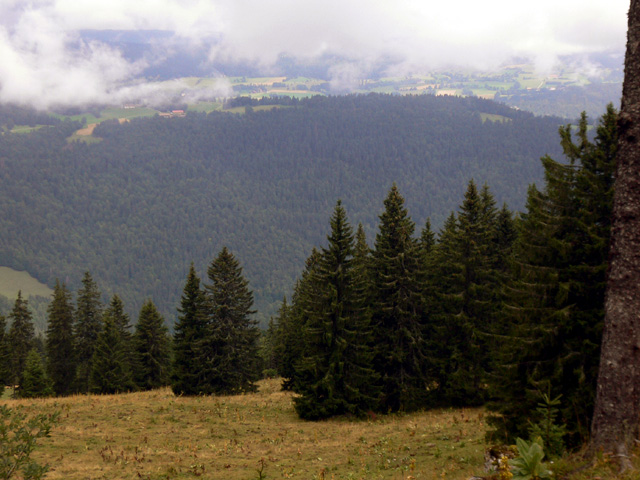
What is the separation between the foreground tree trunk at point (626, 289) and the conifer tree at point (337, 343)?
641 inches

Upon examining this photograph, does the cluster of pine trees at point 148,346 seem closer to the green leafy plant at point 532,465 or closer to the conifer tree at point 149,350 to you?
the conifer tree at point 149,350

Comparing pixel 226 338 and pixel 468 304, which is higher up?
pixel 468 304

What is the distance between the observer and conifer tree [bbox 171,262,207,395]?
33750 millimetres


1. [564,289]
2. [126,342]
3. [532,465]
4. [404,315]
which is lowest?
[126,342]

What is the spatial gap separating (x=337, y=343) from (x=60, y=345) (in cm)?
4344

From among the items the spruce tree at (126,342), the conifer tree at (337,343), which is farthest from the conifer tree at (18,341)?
the conifer tree at (337,343)

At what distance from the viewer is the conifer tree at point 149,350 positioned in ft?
151

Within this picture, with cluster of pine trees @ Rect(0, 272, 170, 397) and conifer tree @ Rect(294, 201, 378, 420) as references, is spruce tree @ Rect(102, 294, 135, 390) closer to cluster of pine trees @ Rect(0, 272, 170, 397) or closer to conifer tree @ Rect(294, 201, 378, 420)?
cluster of pine trees @ Rect(0, 272, 170, 397)

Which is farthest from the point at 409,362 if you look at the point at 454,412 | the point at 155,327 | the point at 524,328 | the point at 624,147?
the point at 155,327

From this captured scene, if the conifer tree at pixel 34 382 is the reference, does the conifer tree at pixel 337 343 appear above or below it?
above

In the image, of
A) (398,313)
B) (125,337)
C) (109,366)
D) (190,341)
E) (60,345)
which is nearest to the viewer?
(398,313)

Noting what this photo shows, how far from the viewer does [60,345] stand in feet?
178

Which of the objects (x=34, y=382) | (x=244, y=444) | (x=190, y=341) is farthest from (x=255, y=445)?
(x=34, y=382)

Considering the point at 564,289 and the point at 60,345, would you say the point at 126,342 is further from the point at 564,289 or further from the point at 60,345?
the point at 564,289
